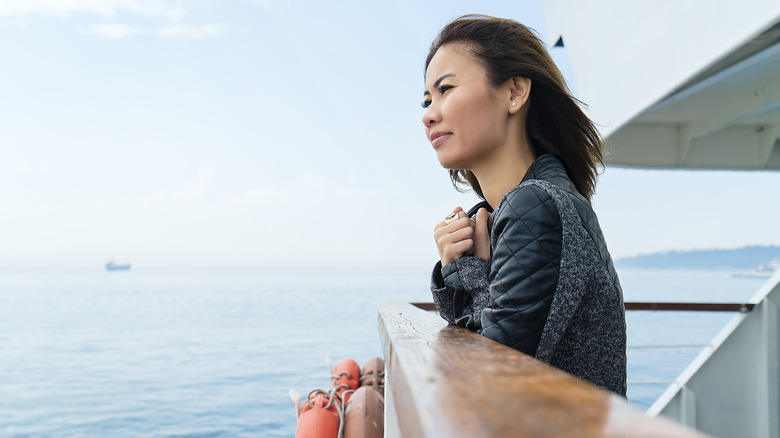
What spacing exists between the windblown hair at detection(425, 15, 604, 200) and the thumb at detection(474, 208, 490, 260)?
17 cm

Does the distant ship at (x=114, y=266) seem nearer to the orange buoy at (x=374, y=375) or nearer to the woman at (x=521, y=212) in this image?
the orange buoy at (x=374, y=375)

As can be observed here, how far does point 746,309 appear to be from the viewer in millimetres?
2881

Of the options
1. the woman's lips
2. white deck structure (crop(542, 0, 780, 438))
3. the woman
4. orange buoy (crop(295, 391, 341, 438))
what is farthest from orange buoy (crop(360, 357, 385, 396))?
white deck structure (crop(542, 0, 780, 438))

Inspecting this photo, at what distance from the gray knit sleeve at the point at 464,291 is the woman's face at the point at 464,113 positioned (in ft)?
0.61

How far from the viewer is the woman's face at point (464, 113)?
924 mm

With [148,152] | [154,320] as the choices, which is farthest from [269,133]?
[154,320]

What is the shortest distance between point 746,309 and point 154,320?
83.6 ft

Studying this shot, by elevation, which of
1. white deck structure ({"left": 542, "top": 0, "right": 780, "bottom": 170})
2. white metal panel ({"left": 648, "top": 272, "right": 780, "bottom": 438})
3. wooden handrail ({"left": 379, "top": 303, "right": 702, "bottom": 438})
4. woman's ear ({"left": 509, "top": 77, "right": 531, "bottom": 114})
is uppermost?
white deck structure ({"left": 542, "top": 0, "right": 780, "bottom": 170})

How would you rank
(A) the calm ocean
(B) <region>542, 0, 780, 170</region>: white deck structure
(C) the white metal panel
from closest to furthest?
1. (B) <region>542, 0, 780, 170</region>: white deck structure
2. (C) the white metal panel
3. (A) the calm ocean

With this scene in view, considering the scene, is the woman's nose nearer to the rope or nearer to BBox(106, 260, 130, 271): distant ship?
the rope

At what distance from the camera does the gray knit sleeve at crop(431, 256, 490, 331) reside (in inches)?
31.6

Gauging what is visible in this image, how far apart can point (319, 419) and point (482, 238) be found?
2.56 feet

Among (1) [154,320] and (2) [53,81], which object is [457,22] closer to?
(1) [154,320]

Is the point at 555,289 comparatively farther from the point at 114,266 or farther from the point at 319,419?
the point at 114,266
